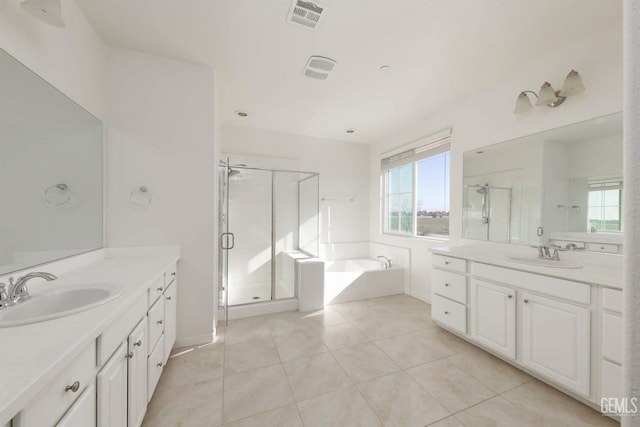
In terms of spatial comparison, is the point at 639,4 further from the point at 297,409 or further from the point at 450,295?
the point at 450,295

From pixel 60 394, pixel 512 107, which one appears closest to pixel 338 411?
pixel 60 394

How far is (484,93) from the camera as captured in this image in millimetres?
2580

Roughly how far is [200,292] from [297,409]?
1310mm

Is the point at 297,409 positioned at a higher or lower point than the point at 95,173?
lower

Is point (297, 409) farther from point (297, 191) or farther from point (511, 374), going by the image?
point (297, 191)

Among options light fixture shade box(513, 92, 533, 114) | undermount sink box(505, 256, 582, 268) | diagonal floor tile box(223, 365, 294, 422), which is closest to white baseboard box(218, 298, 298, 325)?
diagonal floor tile box(223, 365, 294, 422)

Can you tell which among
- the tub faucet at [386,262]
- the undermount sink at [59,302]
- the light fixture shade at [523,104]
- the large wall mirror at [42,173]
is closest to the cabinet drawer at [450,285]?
the tub faucet at [386,262]

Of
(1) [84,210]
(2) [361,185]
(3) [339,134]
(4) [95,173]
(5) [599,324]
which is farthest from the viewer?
(2) [361,185]

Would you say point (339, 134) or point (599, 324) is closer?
point (599, 324)

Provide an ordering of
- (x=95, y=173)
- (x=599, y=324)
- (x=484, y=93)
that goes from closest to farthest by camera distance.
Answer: (x=599, y=324) → (x=95, y=173) → (x=484, y=93)

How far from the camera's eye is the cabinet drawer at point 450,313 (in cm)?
227

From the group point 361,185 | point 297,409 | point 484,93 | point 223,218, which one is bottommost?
point 297,409

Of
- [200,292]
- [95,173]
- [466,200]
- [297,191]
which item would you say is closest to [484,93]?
[466,200]

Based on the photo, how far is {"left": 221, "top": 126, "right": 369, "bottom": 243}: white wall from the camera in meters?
3.75
